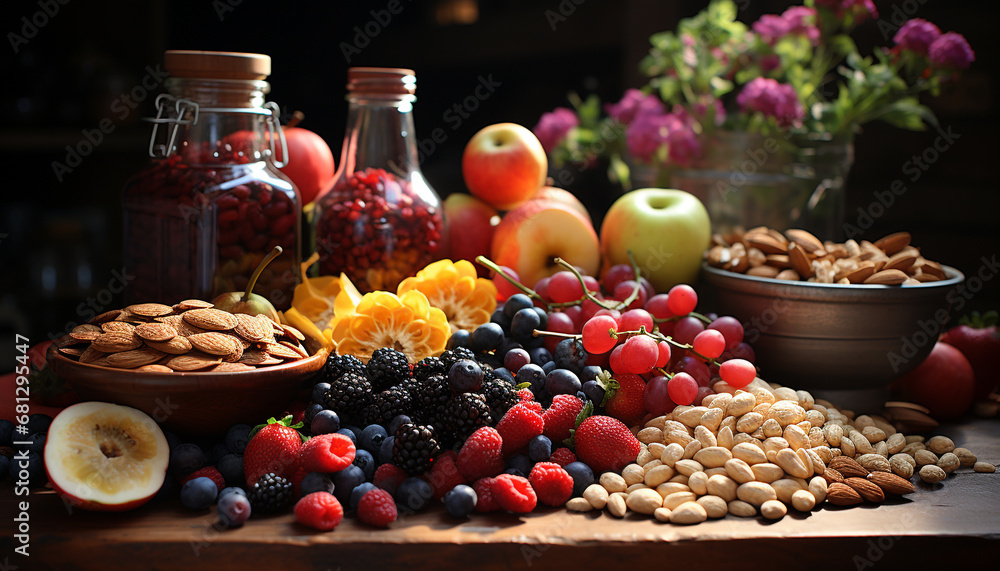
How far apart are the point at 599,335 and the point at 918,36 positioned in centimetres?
92

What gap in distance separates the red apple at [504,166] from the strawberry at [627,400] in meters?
0.54

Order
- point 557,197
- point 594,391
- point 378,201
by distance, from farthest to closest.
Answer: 1. point 557,197
2. point 378,201
3. point 594,391

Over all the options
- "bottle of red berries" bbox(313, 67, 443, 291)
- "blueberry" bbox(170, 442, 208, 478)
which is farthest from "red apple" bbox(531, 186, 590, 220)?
"blueberry" bbox(170, 442, 208, 478)

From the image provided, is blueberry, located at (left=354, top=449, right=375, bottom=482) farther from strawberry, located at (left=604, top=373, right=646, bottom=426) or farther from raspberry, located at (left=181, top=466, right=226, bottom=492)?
strawberry, located at (left=604, top=373, right=646, bottom=426)

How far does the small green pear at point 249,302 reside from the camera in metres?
1.03

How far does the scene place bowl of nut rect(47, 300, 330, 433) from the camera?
2.73 feet

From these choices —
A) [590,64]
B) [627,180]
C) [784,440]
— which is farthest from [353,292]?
[590,64]

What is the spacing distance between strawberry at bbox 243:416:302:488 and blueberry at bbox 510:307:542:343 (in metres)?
0.35

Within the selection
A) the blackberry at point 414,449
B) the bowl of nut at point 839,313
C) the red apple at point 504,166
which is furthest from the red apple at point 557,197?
the blackberry at point 414,449

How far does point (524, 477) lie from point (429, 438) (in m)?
0.12

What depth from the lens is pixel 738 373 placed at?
97cm

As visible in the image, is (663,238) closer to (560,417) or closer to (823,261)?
(823,261)

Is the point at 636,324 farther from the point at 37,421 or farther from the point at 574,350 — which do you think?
the point at 37,421

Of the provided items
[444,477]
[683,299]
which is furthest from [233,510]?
[683,299]
